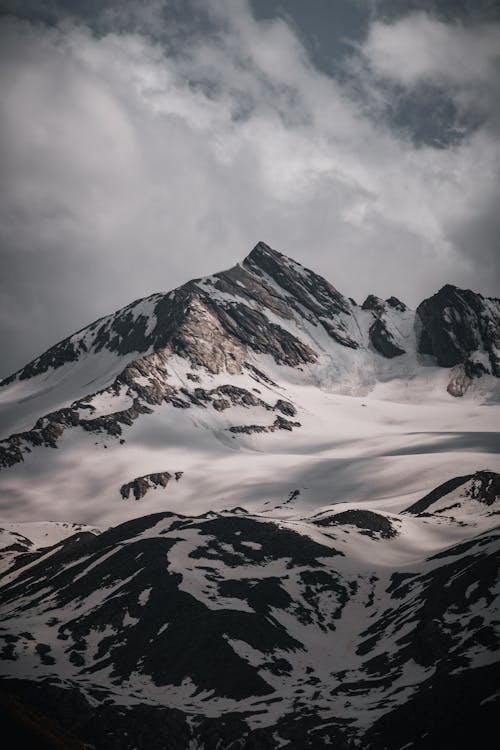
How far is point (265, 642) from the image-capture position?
5733 inches

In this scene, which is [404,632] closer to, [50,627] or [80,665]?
[80,665]

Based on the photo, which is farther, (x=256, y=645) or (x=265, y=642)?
(x=265, y=642)

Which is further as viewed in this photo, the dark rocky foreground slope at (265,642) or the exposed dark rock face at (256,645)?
the dark rocky foreground slope at (265,642)

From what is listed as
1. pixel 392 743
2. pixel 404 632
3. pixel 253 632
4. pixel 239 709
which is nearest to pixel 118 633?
pixel 253 632

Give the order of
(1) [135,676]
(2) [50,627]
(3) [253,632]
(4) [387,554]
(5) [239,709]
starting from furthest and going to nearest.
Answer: (4) [387,554], (2) [50,627], (3) [253,632], (1) [135,676], (5) [239,709]

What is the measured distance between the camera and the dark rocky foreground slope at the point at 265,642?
11419cm

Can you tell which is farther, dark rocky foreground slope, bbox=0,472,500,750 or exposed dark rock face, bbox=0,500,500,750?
dark rocky foreground slope, bbox=0,472,500,750

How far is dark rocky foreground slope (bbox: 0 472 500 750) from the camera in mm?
114188

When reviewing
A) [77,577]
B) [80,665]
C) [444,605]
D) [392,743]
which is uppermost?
[77,577]

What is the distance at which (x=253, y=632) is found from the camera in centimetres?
14800

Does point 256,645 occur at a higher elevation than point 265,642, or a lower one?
higher

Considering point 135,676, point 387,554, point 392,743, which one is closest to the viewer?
point 392,743

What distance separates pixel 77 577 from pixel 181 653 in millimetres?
Result: 54516

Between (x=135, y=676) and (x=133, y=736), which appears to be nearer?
(x=133, y=736)
